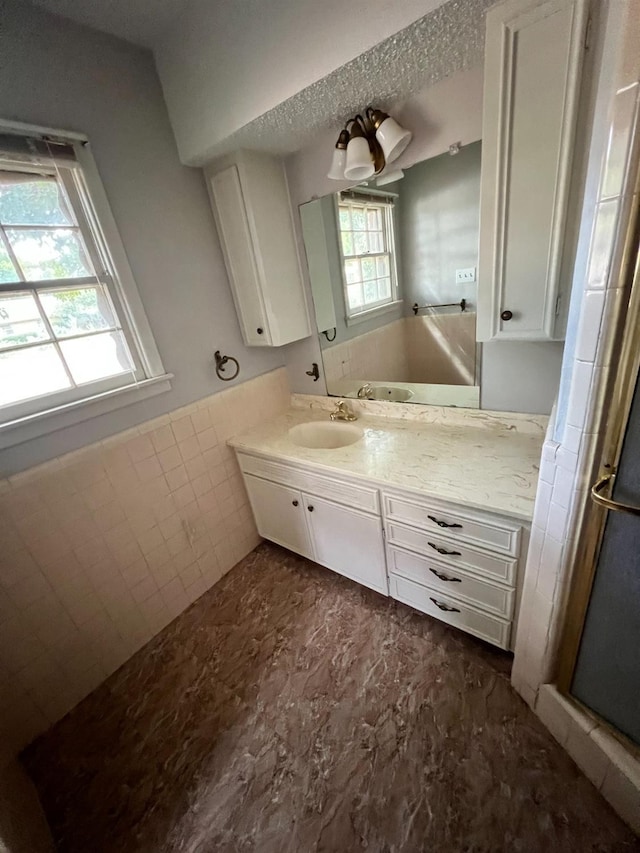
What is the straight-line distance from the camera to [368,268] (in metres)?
1.62

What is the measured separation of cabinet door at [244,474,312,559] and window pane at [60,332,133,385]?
862mm

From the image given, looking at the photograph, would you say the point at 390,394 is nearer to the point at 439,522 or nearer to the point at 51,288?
the point at 439,522

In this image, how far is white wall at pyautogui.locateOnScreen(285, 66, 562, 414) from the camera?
3.72ft

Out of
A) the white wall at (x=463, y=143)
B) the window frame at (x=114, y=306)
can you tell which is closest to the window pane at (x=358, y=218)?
the white wall at (x=463, y=143)

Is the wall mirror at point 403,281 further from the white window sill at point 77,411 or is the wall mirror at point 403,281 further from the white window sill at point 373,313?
the white window sill at point 77,411

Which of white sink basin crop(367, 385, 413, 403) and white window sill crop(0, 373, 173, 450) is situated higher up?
white window sill crop(0, 373, 173, 450)

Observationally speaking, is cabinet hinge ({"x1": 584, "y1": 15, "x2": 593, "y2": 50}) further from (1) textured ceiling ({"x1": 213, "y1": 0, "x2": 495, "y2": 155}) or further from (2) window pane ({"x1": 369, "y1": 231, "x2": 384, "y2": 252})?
(2) window pane ({"x1": 369, "y1": 231, "x2": 384, "y2": 252})

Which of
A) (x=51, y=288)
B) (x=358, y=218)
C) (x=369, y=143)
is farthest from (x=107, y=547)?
(x=369, y=143)

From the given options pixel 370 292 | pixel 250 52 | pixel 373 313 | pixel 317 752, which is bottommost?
pixel 317 752

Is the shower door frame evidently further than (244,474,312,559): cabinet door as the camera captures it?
No

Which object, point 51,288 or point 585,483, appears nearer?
point 585,483

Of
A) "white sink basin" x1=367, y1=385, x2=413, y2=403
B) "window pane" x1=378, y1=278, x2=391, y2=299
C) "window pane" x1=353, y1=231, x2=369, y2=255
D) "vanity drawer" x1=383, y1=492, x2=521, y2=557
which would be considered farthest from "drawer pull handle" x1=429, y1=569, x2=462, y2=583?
"window pane" x1=353, y1=231, x2=369, y2=255

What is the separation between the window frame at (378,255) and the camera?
1.46 meters

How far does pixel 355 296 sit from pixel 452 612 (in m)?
1.56
